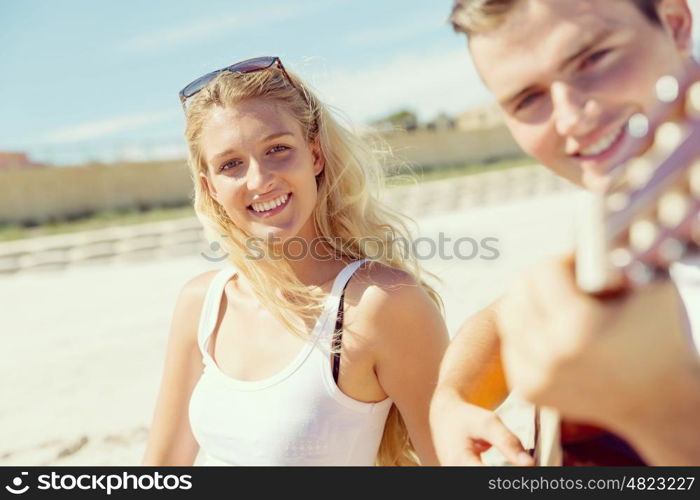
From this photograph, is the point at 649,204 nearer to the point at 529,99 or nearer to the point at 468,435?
the point at 529,99

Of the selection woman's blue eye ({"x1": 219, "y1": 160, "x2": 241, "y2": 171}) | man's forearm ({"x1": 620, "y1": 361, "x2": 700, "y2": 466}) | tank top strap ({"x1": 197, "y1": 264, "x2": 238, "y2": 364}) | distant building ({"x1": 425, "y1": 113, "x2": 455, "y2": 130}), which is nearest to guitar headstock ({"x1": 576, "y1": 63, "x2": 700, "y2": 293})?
man's forearm ({"x1": 620, "y1": 361, "x2": 700, "y2": 466})

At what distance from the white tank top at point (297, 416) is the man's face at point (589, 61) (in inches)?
37.3

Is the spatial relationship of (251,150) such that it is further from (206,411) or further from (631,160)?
(631,160)

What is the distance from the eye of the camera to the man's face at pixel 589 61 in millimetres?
1042

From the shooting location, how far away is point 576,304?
2.38ft

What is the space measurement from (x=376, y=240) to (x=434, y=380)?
52 centimetres

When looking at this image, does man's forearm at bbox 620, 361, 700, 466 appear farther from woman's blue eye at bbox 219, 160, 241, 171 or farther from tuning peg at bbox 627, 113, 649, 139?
woman's blue eye at bbox 219, 160, 241, 171

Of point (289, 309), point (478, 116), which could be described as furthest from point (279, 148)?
point (478, 116)

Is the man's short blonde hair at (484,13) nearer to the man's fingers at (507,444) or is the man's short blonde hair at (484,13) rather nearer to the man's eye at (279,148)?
the man's fingers at (507,444)

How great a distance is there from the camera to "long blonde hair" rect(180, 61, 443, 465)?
2.00 m

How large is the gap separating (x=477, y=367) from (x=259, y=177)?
2.80 feet

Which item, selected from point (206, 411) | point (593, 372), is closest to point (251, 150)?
point (206, 411)

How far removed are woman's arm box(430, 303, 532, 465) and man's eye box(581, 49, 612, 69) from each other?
0.51 m

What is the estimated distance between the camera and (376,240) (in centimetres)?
222
